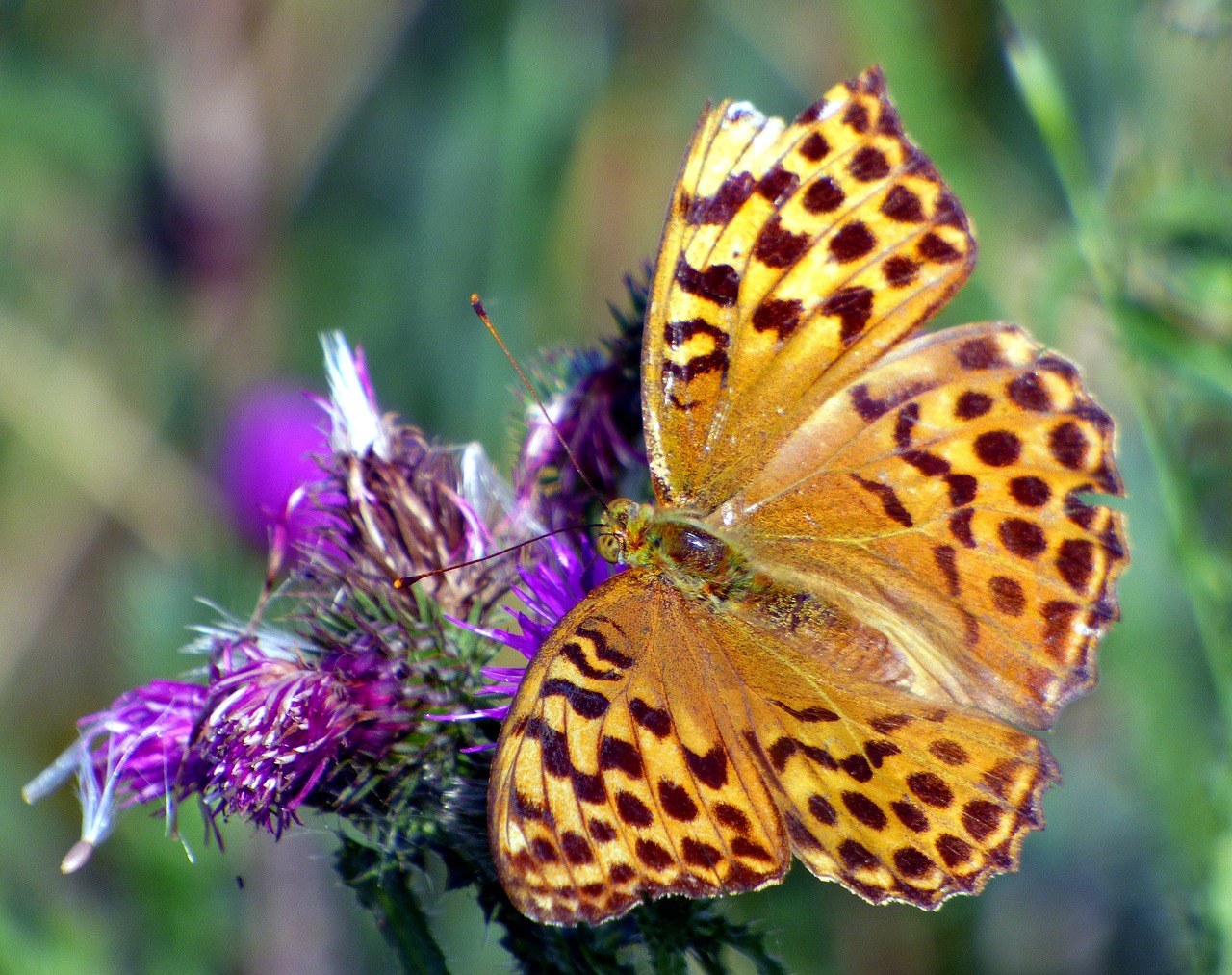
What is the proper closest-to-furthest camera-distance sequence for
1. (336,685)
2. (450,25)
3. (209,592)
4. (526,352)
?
(336,685)
(209,592)
(526,352)
(450,25)

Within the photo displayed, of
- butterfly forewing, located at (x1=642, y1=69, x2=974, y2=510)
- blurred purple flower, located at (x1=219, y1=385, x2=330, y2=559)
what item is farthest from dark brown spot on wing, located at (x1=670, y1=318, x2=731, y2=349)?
blurred purple flower, located at (x1=219, y1=385, x2=330, y2=559)

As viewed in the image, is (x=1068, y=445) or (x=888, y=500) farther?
(x=888, y=500)

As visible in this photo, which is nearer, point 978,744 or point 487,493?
point 978,744

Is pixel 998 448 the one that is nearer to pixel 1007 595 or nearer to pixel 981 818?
pixel 1007 595

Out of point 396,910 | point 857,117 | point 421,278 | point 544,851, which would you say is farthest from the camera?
point 421,278

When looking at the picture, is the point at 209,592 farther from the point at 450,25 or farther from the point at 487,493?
the point at 450,25

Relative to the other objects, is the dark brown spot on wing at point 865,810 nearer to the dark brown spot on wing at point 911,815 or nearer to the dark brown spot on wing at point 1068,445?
the dark brown spot on wing at point 911,815

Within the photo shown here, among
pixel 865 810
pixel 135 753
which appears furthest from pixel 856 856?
pixel 135 753

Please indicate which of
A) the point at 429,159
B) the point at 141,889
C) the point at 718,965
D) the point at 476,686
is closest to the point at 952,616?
the point at 718,965
